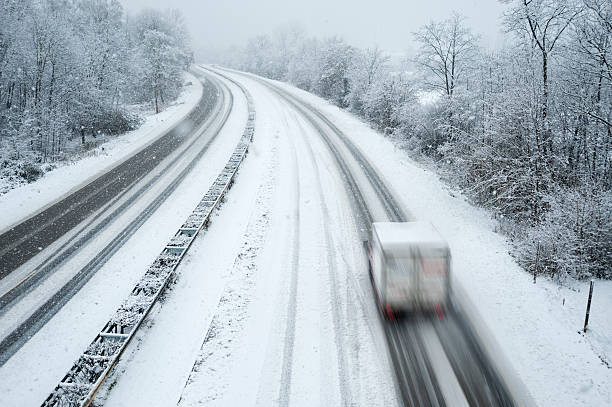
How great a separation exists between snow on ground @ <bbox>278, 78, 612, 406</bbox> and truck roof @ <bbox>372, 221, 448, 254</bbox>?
2.55 m

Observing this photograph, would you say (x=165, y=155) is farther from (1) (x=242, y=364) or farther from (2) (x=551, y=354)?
(2) (x=551, y=354)

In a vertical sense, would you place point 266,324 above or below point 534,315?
below

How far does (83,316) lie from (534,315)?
40.8 feet

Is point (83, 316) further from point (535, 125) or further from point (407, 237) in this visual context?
point (535, 125)

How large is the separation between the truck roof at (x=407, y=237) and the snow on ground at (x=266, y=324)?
6.86ft

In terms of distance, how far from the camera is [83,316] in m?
10.2

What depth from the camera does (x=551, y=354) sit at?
8.28 meters

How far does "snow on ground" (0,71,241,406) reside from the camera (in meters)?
8.17

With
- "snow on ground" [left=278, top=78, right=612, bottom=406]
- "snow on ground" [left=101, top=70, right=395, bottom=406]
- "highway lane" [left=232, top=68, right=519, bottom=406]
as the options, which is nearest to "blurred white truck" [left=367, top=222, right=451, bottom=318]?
"highway lane" [left=232, top=68, right=519, bottom=406]

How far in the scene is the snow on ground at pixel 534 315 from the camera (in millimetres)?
7504

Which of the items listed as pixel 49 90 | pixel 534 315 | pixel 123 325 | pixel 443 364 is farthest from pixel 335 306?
pixel 49 90

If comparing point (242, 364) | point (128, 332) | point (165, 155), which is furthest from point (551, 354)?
point (165, 155)

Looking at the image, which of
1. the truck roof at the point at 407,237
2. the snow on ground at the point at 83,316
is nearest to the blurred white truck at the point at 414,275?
the truck roof at the point at 407,237

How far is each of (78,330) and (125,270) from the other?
110 inches
